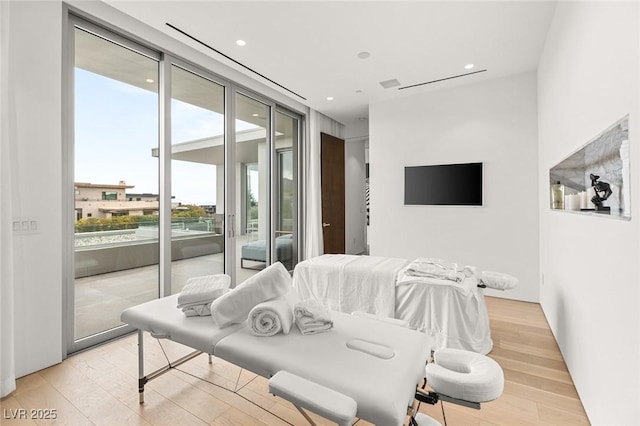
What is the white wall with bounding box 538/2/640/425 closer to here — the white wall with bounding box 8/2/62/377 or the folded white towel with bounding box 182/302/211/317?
the folded white towel with bounding box 182/302/211/317

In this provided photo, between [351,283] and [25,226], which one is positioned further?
[351,283]

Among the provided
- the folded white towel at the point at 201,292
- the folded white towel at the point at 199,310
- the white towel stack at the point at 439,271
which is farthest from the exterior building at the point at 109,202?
the white towel stack at the point at 439,271

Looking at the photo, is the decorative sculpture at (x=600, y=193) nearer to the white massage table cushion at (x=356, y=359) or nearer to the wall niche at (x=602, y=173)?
the wall niche at (x=602, y=173)

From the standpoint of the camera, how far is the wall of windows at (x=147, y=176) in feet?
8.36

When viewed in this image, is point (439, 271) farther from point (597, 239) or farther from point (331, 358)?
point (331, 358)

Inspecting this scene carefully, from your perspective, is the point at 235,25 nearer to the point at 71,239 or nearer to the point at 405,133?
the point at 71,239

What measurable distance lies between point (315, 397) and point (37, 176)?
248 centimetres

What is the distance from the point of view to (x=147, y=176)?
9.80ft

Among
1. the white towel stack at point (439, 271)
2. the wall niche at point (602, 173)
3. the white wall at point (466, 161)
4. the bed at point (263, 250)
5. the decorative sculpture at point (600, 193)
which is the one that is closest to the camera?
the wall niche at point (602, 173)

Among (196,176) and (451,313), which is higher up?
(196,176)

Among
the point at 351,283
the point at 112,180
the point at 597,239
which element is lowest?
the point at 351,283

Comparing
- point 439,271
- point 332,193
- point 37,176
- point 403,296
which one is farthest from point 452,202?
point 37,176

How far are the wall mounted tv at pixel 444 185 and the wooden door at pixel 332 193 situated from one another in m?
1.63

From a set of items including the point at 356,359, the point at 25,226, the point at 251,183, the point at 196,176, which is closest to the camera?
the point at 356,359
